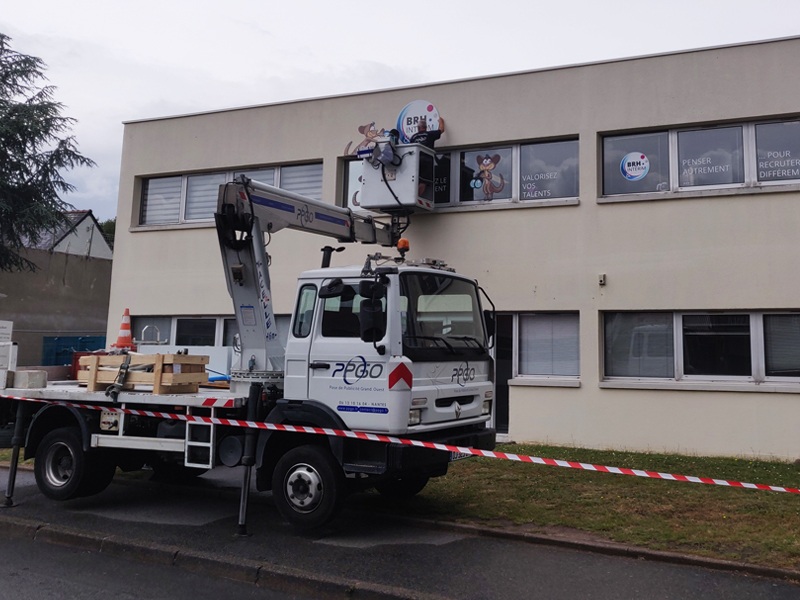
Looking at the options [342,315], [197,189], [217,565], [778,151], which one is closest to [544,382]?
[778,151]

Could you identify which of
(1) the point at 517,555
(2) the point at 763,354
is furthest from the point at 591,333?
(1) the point at 517,555

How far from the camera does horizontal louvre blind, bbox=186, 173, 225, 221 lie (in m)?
15.0

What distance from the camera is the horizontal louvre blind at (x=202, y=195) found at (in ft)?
49.3

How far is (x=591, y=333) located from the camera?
11734 millimetres

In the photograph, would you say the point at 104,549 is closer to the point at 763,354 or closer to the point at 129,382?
the point at 129,382

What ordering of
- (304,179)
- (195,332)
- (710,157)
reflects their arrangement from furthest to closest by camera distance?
(195,332) < (304,179) < (710,157)

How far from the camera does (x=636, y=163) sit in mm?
11977

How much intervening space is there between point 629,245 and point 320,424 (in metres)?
6.76

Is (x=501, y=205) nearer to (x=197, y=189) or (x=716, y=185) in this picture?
(x=716, y=185)

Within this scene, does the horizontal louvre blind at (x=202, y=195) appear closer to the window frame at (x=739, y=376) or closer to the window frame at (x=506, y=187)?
the window frame at (x=506, y=187)

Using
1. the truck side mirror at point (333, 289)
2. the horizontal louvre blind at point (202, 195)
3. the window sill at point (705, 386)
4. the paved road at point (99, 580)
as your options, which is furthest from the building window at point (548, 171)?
the paved road at point (99, 580)

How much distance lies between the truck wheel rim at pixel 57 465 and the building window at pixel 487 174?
752 centimetres

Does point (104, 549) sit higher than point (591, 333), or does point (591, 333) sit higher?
point (591, 333)

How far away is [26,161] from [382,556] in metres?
20.7
